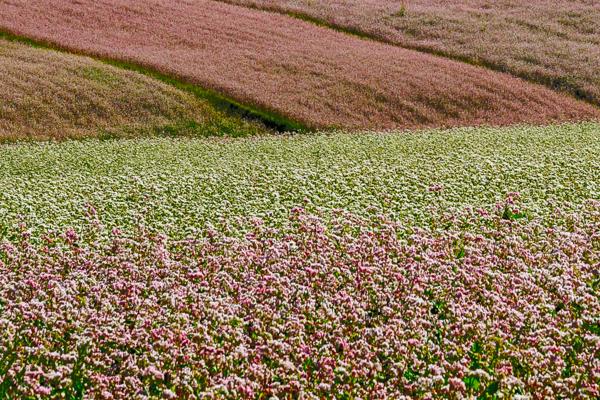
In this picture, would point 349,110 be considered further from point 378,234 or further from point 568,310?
point 568,310

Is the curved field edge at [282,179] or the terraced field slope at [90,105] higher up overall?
the curved field edge at [282,179]

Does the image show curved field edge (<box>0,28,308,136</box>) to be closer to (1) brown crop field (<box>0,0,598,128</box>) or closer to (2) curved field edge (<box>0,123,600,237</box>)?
(1) brown crop field (<box>0,0,598,128</box>)

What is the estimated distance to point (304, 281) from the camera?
13258 millimetres

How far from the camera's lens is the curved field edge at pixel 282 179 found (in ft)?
60.7

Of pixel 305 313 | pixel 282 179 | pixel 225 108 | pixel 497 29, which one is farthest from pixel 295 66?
pixel 305 313

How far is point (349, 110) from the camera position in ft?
136

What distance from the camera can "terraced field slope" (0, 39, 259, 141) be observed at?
3712 cm

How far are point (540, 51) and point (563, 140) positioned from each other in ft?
80.3

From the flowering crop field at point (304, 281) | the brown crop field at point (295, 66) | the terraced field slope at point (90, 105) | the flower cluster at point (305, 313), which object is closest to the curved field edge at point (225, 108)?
the terraced field slope at point (90, 105)

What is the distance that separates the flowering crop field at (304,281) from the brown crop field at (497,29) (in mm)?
Result: 27363

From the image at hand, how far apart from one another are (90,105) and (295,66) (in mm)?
14108

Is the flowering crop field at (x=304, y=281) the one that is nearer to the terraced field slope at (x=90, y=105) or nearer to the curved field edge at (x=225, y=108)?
the terraced field slope at (x=90, y=105)

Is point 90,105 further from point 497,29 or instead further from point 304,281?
point 497,29

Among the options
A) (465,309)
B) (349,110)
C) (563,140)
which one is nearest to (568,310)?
(465,309)
